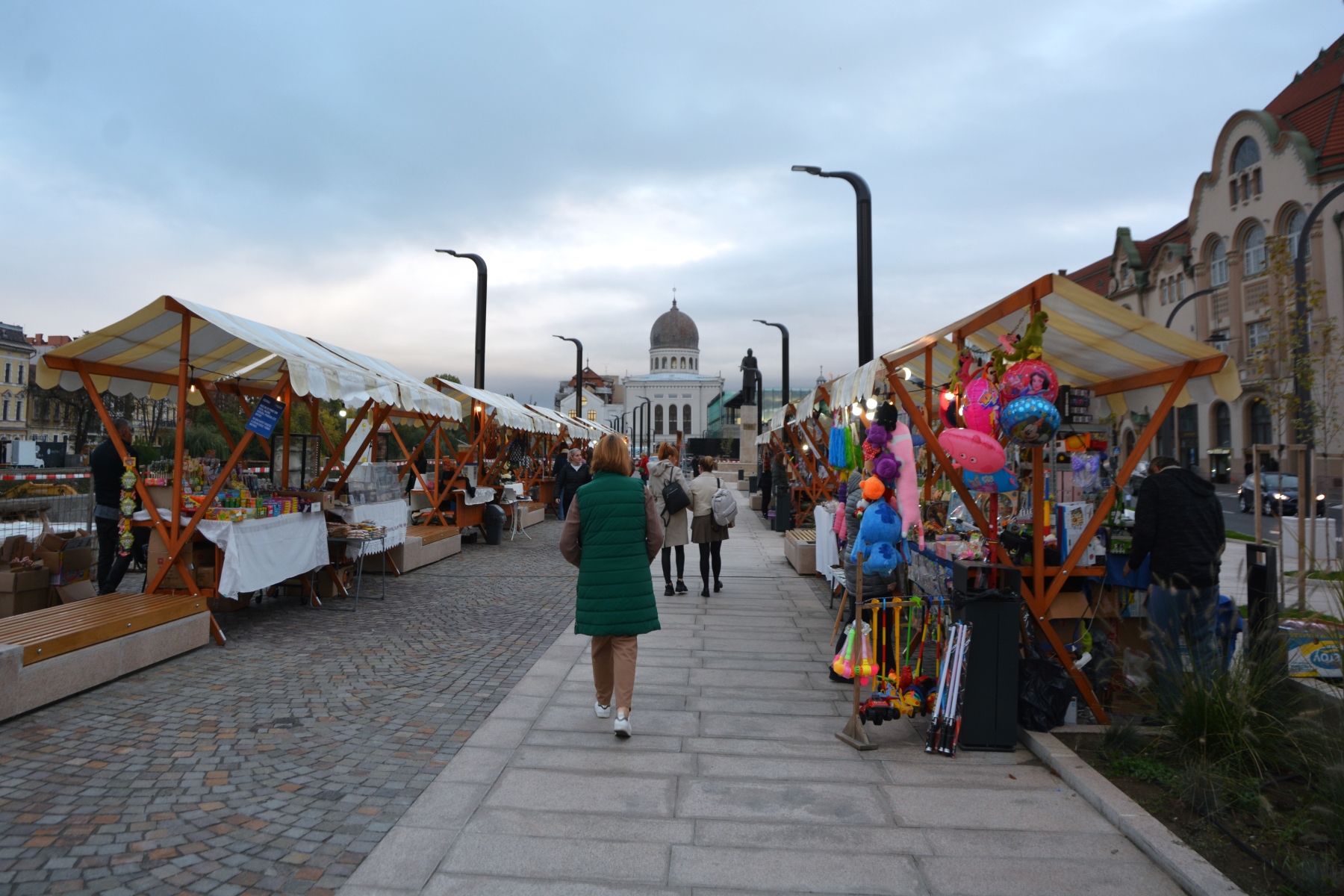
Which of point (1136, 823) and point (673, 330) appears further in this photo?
point (673, 330)

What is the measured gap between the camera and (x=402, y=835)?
3568 millimetres

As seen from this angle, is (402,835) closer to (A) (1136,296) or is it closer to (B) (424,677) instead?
(B) (424,677)

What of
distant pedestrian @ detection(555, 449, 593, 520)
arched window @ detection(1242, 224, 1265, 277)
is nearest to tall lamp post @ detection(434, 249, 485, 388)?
distant pedestrian @ detection(555, 449, 593, 520)

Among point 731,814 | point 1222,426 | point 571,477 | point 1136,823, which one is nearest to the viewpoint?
point 1136,823

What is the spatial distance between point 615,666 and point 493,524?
415 inches

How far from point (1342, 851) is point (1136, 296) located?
2004 inches

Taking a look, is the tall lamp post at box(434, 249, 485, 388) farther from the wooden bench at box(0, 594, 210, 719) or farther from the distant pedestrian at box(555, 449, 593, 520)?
the wooden bench at box(0, 594, 210, 719)

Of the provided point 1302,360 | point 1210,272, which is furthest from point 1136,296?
point 1302,360

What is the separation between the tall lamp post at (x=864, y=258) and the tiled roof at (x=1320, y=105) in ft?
105

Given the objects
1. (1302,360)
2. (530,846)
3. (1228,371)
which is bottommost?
(530,846)

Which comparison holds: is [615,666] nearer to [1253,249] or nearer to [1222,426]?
[1253,249]

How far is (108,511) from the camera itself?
7.69m

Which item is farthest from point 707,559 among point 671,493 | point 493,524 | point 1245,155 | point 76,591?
point 1245,155

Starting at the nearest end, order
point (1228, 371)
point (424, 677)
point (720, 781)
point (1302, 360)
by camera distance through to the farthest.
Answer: point (720, 781) → point (1228, 371) → point (424, 677) → point (1302, 360)
